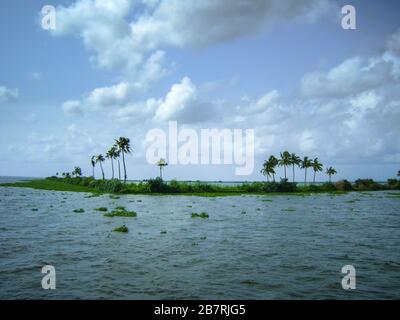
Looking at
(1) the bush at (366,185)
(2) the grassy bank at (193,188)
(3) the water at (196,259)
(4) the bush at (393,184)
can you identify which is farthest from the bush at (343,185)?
(3) the water at (196,259)

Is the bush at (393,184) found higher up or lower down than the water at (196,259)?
higher up

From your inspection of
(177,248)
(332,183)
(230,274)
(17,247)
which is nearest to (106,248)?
(177,248)

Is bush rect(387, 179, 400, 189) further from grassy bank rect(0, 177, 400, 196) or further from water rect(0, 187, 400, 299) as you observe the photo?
water rect(0, 187, 400, 299)

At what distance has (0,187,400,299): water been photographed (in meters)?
15.8

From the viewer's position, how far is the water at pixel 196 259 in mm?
15797

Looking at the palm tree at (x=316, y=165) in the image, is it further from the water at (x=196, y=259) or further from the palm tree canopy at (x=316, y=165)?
the water at (x=196, y=259)

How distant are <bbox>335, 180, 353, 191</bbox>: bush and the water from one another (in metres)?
99.2

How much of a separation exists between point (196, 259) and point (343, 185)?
124893 millimetres

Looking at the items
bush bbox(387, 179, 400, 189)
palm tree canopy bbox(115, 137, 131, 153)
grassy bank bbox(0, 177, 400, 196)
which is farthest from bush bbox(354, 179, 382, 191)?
palm tree canopy bbox(115, 137, 131, 153)

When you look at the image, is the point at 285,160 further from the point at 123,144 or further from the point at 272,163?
the point at 123,144

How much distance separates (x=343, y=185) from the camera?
5202 inches

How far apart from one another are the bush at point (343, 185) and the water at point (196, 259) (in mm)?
99191

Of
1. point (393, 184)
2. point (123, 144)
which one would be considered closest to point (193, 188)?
point (123, 144)
